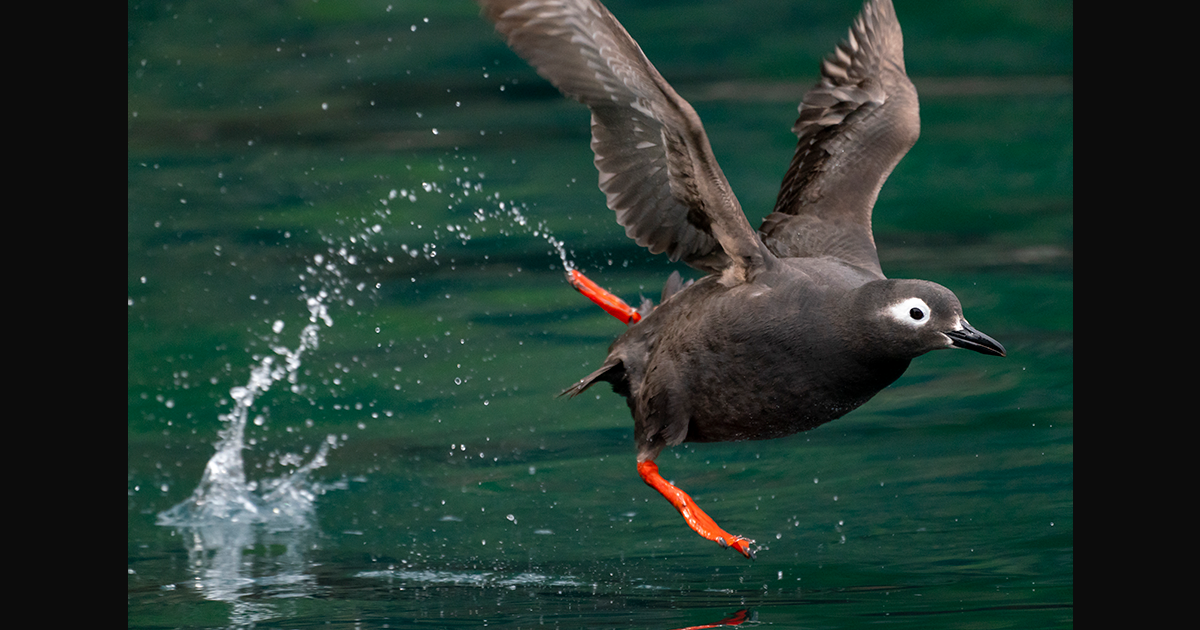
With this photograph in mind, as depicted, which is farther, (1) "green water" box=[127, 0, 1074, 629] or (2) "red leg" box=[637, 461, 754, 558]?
(1) "green water" box=[127, 0, 1074, 629]

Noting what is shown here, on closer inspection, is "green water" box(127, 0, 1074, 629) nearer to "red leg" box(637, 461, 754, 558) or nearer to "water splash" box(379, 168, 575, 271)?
"water splash" box(379, 168, 575, 271)

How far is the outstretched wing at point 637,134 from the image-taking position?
5.05 meters

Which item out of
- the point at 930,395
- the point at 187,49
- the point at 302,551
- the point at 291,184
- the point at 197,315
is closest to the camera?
the point at 302,551

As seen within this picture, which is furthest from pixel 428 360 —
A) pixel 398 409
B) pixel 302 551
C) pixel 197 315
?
pixel 302 551

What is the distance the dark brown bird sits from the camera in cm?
514

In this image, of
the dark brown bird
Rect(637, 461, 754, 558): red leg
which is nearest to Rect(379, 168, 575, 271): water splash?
the dark brown bird

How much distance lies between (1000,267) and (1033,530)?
2.87 metres

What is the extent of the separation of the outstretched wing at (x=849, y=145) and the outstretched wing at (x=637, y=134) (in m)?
0.61

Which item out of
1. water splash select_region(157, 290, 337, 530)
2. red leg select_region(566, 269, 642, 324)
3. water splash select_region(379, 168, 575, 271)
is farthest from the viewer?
water splash select_region(379, 168, 575, 271)

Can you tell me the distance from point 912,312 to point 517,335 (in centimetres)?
412

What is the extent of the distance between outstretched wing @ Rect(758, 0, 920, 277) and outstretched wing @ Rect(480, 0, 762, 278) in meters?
0.61

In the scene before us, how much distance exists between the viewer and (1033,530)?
712 cm

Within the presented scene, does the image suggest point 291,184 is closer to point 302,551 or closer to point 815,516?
point 302,551

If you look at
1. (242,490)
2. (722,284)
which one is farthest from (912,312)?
(242,490)
